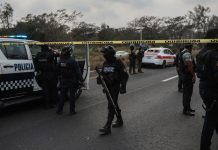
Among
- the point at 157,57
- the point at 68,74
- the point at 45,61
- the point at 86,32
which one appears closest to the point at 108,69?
the point at 68,74

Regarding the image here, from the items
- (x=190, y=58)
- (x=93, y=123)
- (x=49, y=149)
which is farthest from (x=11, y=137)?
(x=190, y=58)

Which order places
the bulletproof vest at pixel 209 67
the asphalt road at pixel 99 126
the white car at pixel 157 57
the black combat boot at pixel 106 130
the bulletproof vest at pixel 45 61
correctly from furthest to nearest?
the white car at pixel 157 57 < the bulletproof vest at pixel 45 61 < the black combat boot at pixel 106 130 < the asphalt road at pixel 99 126 < the bulletproof vest at pixel 209 67

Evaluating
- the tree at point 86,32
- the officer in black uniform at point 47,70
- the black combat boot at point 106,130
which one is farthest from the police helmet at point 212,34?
the tree at point 86,32

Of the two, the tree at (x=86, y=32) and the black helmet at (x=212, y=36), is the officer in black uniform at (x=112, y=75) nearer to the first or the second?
the black helmet at (x=212, y=36)

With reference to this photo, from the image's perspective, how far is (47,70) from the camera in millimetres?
8859

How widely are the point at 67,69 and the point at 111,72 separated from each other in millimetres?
1853

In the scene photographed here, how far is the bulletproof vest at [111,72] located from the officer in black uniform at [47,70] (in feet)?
7.90

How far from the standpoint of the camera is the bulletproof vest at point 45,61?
878cm

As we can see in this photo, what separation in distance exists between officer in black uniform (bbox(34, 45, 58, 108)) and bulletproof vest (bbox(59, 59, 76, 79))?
58 cm

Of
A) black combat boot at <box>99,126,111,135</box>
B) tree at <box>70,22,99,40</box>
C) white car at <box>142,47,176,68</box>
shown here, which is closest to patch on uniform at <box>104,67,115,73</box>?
black combat boot at <box>99,126,111,135</box>

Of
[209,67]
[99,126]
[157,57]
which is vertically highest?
[209,67]

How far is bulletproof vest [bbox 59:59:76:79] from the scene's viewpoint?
832 cm

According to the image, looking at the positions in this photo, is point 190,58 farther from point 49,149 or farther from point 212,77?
point 49,149

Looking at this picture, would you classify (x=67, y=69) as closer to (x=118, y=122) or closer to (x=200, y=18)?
(x=118, y=122)
